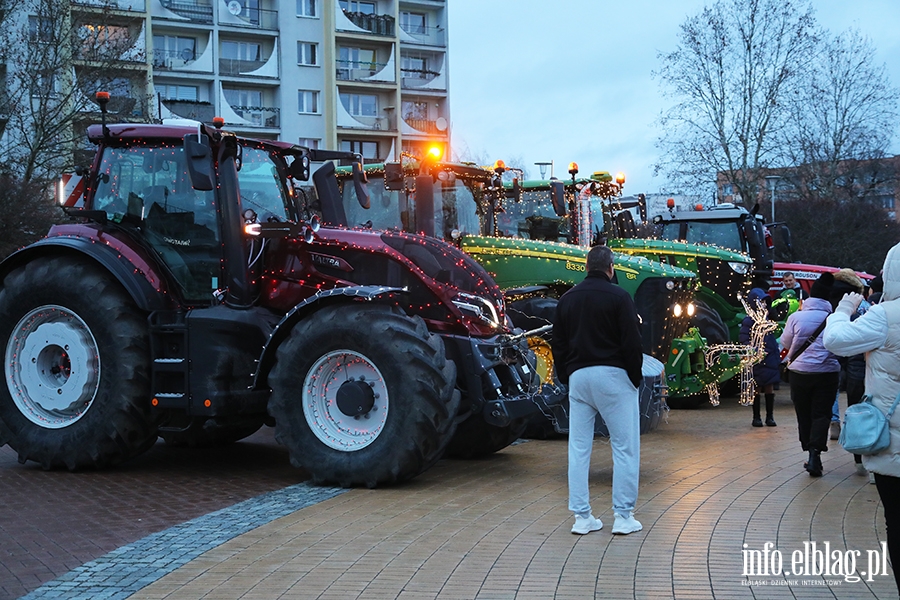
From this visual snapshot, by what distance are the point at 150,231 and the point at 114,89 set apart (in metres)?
27.5

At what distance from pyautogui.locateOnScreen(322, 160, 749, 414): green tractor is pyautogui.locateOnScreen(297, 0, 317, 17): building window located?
144 ft

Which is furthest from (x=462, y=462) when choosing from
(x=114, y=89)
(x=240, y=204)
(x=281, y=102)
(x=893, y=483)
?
(x=281, y=102)

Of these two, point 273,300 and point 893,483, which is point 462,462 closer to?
point 273,300

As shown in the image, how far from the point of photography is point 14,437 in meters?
10.4

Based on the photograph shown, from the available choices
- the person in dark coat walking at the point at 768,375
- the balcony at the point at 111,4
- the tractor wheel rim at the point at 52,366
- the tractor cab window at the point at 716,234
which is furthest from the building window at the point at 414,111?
the tractor wheel rim at the point at 52,366

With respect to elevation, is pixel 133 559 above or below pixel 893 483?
below

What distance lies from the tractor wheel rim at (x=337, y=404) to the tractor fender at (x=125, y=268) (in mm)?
1721

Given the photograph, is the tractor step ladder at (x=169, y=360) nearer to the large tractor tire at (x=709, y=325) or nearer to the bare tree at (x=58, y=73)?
the large tractor tire at (x=709, y=325)

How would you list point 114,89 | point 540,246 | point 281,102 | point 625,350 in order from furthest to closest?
1. point 281,102
2. point 114,89
3. point 540,246
4. point 625,350

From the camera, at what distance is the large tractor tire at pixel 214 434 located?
35.2 ft

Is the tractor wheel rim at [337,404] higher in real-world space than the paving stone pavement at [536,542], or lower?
higher

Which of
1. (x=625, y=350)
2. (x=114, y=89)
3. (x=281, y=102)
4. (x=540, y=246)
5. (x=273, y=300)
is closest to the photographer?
(x=625, y=350)

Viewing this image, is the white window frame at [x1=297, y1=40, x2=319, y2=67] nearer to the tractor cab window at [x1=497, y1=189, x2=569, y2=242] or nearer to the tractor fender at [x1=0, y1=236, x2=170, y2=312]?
the tractor cab window at [x1=497, y1=189, x2=569, y2=242]

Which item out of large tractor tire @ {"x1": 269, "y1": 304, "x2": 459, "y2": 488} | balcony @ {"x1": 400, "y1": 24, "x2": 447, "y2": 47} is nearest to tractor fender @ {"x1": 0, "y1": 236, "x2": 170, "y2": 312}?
large tractor tire @ {"x1": 269, "y1": 304, "x2": 459, "y2": 488}
